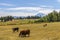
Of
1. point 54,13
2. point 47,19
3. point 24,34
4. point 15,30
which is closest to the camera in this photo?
point 24,34

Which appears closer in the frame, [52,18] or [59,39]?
[59,39]

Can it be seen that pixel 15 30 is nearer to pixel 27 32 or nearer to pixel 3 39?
pixel 27 32

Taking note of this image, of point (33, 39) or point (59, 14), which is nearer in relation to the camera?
point (33, 39)

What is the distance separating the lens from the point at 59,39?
22625mm

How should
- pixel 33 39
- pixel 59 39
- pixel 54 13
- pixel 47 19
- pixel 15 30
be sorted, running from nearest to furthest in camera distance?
pixel 59 39 < pixel 33 39 < pixel 15 30 < pixel 47 19 < pixel 54 13

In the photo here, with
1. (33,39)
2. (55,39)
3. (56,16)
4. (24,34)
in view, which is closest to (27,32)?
(24,34)

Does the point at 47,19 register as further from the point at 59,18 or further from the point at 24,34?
the point at 24,34

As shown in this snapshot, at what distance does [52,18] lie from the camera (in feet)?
402

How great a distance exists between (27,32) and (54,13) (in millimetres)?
106286

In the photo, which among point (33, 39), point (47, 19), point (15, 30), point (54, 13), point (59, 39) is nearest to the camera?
point (59, 39)

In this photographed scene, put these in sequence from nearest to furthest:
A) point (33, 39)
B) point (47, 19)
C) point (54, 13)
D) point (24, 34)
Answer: point (33, 39) → point (24, 34) → point (47, 19) → point (54, 13)

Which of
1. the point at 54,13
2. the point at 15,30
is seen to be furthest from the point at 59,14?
the point at 15,30

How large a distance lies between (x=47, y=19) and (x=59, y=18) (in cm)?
1032

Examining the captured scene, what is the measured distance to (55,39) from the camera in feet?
75.1
